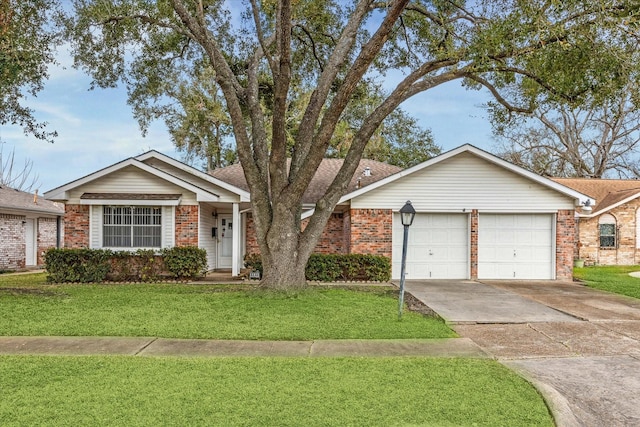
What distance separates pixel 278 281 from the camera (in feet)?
33.6

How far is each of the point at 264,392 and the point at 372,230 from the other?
10.5 meters

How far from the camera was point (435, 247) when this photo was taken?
14.9m

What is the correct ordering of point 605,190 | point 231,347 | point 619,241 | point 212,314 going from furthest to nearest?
point 605,190 → point 619,241 → point 212,314 → point 231,347

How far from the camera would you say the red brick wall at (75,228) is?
1422 cm

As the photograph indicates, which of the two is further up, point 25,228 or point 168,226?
point 168,226

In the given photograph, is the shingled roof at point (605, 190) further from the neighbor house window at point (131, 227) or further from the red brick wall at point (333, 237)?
the neighbor house window at point (131, 227)

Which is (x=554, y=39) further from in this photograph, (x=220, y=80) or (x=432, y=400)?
(x=432, y=400)

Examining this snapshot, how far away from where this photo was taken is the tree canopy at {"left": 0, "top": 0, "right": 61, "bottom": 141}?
33.2 feet

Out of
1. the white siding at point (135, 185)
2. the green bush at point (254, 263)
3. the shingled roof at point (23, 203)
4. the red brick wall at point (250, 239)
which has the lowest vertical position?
the green bush at point (254, 263)

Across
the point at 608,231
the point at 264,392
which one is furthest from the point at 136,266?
the point at 608,231

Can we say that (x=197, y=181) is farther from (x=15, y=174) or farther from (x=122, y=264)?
(x=15, y=174)

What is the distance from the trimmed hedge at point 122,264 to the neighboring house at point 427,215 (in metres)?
0.61

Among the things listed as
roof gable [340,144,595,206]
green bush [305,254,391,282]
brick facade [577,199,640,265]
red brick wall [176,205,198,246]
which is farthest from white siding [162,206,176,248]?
brick facade [577,199,640,265]

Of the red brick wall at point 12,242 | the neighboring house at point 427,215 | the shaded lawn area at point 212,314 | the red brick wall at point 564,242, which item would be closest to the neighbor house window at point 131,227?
the neighboring house at point 427,215
